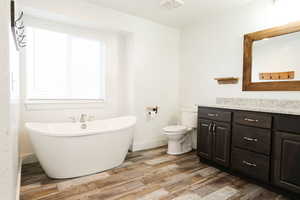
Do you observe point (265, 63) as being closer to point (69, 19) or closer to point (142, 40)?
point (142, 40)

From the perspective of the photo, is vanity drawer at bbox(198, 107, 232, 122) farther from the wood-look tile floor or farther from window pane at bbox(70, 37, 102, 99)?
window pane at bbox(70, 37, 102, 99)

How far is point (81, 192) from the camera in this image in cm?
187

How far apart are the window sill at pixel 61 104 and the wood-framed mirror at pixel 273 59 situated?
8.42 ft

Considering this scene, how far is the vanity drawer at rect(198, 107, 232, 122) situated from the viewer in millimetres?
2348

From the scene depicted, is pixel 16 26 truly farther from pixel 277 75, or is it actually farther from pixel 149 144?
pixel 277 75

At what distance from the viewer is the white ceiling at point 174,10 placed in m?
2.65

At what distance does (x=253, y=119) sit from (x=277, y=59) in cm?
97

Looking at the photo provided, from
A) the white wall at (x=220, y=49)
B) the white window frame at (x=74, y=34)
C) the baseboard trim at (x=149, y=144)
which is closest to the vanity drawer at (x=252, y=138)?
the white wall at (x=220, y=49)

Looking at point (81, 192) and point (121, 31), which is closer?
point (81, 192)

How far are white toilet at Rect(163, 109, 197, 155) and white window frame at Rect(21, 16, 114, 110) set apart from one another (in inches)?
55.4

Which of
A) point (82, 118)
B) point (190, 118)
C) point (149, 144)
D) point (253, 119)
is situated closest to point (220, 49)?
point (190, 118)

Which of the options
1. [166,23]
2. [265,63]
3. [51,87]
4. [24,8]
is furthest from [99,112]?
[265,63]

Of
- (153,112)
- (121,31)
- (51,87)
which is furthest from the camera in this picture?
(153,112)

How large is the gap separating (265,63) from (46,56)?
3.34m
